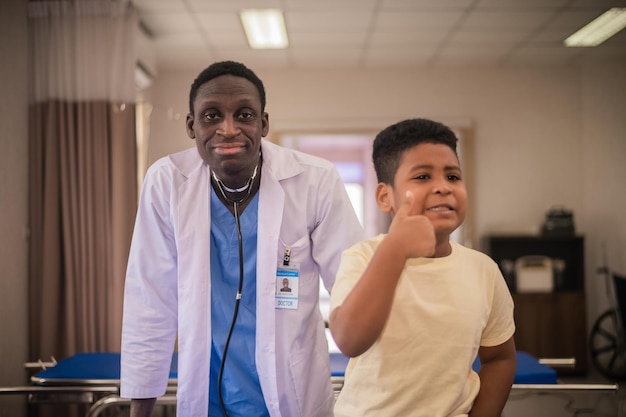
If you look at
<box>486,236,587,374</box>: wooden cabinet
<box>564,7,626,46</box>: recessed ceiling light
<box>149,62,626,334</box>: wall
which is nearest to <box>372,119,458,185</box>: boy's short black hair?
<box>564,7,626,46</box>: recessed ceiling light

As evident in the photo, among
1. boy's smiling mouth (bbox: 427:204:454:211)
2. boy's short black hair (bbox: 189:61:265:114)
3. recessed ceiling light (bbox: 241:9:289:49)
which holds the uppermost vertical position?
recessed ceiling light (bbox: 241:9:289:49)

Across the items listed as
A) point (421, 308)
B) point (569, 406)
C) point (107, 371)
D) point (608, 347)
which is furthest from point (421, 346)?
point (608, 347)

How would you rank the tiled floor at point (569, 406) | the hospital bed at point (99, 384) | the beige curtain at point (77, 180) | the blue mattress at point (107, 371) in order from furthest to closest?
1. the tiled floor at point (569, 406)
2. the beige curtain at point (77, 180)
3. the blue mattress at point (107, 371)
4. the hospital bed at point (99, 384)

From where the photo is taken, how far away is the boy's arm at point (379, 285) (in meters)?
0.85

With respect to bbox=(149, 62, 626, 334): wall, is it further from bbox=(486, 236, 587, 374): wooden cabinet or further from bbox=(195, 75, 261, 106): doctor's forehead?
bbox=(195, 75, 261, 106): doctor's forehead

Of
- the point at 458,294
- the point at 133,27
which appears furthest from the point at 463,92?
the point at 458,294

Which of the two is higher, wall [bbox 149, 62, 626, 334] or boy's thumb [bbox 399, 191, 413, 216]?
wall [bbox 149, 62, 626, 334]

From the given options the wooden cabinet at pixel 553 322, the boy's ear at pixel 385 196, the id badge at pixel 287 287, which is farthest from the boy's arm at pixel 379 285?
the wooden cabinet at pixel 553 322

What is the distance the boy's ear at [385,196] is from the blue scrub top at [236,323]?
531 mm

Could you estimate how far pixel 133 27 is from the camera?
3836 mm

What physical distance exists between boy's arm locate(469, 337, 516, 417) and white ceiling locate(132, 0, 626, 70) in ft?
11.3

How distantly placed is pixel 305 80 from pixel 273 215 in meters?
4.57

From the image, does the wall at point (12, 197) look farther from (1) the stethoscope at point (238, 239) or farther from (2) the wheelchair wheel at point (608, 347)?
(2) the wheelchair wheel at point (608, 347)

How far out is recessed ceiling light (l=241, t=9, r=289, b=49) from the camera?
416cm
